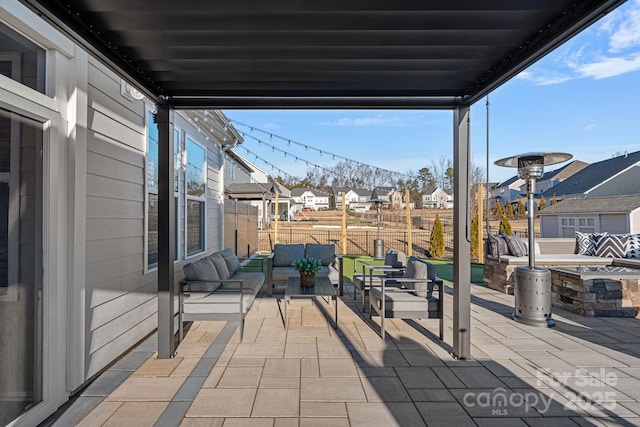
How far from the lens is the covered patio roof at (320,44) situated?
1.94 metres

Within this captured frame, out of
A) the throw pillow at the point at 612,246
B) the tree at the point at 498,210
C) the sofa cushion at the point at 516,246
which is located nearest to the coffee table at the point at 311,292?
the sofa cushion at the point at 516,246

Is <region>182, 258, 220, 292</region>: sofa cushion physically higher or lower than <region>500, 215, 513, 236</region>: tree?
lower

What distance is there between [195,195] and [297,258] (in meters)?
2.22

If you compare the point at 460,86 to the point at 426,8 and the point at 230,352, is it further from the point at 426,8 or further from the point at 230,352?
the point at 230,352

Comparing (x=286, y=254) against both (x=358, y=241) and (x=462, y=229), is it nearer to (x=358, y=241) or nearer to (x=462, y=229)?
(x=462, y=229)

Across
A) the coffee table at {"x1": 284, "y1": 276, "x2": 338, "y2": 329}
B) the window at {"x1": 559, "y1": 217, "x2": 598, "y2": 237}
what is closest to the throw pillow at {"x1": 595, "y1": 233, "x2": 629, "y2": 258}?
the window at {"x1": 559, "y1": 217, "x2": 598, "y2": 237}

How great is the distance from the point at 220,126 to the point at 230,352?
4.44 metres

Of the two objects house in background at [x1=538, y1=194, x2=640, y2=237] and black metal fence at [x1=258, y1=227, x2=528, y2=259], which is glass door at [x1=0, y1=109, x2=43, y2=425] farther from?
house in background at [x1=538, y1=194, x2=640, y2=237]

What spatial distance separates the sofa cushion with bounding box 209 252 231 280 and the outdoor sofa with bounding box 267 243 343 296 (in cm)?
93

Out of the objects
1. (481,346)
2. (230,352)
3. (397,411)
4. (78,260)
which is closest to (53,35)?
(78,260)

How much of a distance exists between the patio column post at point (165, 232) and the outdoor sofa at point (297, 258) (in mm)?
2581

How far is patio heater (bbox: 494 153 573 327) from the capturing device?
4.47m

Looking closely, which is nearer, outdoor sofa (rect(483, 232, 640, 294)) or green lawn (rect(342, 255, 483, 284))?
outdoor sofa (rect(483, 232, 640, 294))

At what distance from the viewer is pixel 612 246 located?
281 inches
